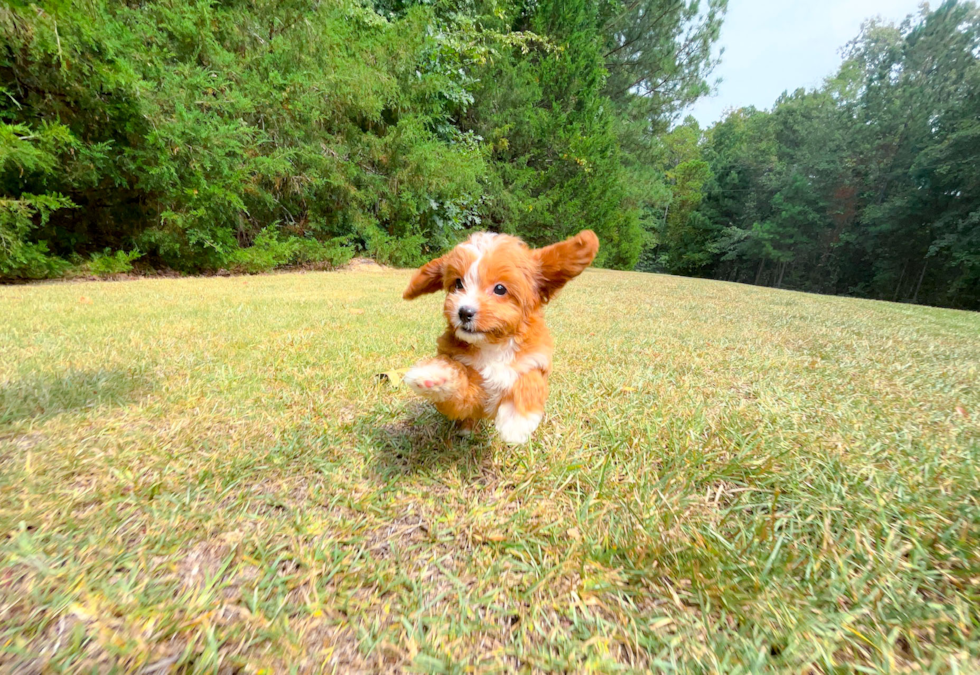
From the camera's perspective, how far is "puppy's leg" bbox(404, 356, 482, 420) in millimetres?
1469

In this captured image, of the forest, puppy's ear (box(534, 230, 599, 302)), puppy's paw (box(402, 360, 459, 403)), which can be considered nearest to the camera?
puppy's paw (box(402, 360, 459, 403))

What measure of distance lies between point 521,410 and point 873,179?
35121 millimetres

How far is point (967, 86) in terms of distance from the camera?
72.1 ft

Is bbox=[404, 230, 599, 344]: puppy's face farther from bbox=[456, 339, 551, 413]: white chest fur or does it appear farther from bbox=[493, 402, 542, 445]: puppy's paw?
bbox=[493, 402, 542, 445]: puppy's paw

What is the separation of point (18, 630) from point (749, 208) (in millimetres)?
41287

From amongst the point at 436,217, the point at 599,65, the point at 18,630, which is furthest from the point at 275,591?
the point at 599,65

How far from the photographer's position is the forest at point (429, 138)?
6969 millimetres

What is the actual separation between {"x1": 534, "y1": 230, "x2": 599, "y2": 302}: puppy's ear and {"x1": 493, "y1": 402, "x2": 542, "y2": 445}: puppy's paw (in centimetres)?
59

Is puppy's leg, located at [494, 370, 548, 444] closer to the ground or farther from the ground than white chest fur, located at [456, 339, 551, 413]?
closer to the ground

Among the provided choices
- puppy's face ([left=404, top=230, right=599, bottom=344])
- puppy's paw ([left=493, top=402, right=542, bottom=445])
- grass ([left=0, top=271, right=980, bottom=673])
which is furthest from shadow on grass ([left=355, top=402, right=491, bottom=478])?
Answer: puppy's face ([left=404, top=230, right=599, bottom=344])

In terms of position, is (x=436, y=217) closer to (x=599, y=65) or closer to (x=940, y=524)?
(x=599, y=65)

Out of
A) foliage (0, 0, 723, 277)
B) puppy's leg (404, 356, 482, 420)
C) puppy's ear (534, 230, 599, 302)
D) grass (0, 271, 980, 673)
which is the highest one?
foliage (0, 0, 723, 277)

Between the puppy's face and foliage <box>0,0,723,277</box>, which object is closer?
the puppy's face

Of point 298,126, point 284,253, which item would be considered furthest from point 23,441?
point 298,126
